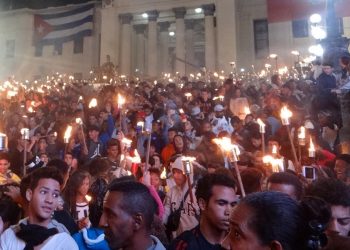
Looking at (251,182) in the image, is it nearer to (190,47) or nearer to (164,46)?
(190,47)

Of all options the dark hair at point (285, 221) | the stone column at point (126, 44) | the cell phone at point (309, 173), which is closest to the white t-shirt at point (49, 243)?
the dark hair at point (285, 221)

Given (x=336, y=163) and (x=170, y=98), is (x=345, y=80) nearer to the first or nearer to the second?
(x=336, y=163)

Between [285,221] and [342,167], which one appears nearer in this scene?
→ [285,221]

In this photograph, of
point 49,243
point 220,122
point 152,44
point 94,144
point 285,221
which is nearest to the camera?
point 285,221

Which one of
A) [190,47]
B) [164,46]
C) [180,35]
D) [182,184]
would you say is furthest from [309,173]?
[164,46]

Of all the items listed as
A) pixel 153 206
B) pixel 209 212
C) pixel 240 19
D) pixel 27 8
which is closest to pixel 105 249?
pixel 153 206

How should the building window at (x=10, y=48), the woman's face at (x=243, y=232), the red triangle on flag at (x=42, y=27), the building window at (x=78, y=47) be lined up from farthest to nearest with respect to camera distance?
1. the building window at (x=10, y=48)
2. the building window at (x=78, y=47)
3. the red triangle on flag at (x=42, y=27)
4. the woman's face at (x=243, y=232)

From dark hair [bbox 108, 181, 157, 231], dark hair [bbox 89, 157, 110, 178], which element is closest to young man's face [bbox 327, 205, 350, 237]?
dark hair [bbox 108, 181, 157, 231]

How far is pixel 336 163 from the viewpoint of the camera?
600cm

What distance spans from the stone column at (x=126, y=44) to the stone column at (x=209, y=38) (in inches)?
281

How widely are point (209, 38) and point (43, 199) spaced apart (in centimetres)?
3245

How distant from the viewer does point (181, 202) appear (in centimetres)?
546

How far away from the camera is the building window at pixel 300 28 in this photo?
3531 cm

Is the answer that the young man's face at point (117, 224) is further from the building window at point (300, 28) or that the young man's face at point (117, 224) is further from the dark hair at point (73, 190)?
the building window at point (300, 28)
